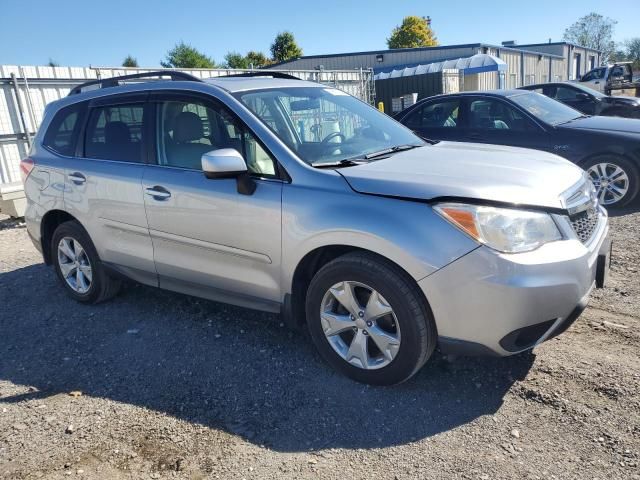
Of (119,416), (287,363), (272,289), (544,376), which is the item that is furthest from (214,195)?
(544,376)

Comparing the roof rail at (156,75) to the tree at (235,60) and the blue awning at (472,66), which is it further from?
the tree at (235,60)

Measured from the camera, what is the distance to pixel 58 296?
496 centimetres

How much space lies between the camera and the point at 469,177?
2.90 metres

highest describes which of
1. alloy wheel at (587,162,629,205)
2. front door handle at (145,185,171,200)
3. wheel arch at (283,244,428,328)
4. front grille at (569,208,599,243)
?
front door handle at (145,185,171,200)

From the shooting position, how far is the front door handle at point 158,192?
3670mm

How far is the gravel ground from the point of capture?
2.52m

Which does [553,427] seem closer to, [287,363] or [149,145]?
[287,363]

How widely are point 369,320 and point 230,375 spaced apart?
3.38 feet

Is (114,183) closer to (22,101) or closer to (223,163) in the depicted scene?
(223,163)

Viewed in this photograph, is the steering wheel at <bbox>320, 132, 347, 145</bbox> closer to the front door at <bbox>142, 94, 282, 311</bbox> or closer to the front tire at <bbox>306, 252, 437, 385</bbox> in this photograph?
the front door at <bbox>142, 94, 282, 311</bbox>

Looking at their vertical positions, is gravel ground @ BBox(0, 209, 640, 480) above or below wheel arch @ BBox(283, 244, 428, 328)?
below

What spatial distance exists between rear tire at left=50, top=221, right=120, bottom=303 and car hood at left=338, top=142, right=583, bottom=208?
8.20 feet

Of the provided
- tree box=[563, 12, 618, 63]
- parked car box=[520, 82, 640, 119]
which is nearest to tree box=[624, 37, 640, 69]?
tree box=[563, 12, 618, 63]

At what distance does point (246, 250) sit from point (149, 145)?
121cm
